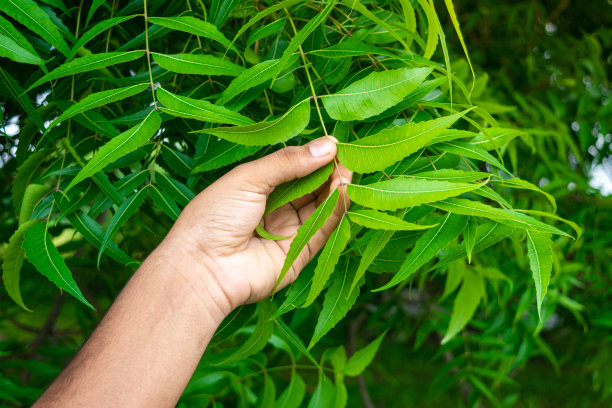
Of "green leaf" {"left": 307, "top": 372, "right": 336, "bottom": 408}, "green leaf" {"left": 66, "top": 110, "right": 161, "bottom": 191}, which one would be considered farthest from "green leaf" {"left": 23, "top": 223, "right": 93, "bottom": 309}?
"green leaf" {"left": 307, "top": 372, "right": 336, "bottom": 408}

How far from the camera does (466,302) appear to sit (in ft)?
2.71

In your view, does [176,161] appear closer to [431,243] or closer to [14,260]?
[14,260]

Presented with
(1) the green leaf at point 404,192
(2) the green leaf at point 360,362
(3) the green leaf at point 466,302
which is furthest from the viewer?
(2) the green leaf at point 360,362

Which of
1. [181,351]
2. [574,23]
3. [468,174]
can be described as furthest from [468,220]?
[574,23]

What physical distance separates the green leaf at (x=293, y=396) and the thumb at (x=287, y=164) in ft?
1.35

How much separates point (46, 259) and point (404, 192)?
1.29ft

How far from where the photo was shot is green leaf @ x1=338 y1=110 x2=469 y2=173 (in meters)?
0.45

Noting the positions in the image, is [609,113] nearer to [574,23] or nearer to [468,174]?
[574,23]

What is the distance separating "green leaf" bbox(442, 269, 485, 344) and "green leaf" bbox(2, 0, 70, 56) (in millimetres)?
623

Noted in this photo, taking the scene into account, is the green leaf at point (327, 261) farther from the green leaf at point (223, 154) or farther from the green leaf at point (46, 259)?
the green leaf at point (46, 259)

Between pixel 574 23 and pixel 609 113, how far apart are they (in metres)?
0.65

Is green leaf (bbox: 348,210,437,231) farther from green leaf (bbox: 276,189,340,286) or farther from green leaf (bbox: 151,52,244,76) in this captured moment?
green leaf (bbox: 151,52,244,76)

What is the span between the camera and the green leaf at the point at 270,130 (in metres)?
0.47

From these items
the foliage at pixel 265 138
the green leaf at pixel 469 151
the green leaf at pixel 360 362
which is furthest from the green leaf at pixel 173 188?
the green leaf at pixel 360 362
